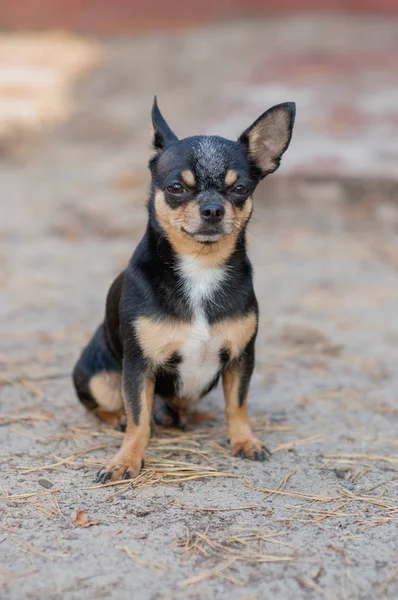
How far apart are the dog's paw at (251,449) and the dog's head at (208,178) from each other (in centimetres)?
95

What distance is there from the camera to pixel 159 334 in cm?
354

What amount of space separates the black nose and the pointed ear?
52 cm

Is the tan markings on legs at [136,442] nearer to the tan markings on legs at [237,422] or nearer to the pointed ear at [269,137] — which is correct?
the tan markings on legs at [237,422]

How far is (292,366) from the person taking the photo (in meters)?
5.07

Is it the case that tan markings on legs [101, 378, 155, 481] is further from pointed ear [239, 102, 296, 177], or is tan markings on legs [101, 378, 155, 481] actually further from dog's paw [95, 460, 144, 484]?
pointed ear [239, 102, 296, 177]

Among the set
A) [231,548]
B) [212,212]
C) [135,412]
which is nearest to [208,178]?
[212,212]

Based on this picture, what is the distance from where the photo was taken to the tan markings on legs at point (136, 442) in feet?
11.6

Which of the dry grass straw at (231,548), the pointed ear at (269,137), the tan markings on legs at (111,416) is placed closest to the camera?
the dry grass straw at (231,548)

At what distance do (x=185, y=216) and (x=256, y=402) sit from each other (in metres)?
1.52

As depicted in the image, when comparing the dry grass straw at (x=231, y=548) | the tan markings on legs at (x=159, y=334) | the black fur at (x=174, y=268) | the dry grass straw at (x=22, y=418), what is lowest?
the dry grass straw at (x=22, y=418)

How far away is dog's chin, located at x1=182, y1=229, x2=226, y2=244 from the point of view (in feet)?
11.4

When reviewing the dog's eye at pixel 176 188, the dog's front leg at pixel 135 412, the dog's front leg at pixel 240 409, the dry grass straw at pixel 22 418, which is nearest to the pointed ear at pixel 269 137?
the dog's eye at pixel 176 188

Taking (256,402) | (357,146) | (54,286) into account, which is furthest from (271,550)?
(357,146)

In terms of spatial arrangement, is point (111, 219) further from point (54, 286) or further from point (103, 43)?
point (103, 43)
